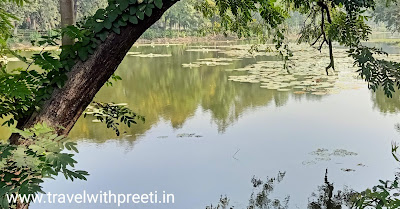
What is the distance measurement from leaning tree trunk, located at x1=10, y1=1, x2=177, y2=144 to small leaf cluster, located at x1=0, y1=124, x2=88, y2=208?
24 centimetres

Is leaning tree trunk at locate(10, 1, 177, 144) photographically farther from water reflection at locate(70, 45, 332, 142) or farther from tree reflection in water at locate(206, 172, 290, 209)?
water reflection at locate(70, 45, 332, 142)

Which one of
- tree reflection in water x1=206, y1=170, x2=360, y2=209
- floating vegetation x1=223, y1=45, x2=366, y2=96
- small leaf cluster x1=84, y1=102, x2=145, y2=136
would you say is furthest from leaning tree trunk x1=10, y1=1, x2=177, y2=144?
floating vegetation x1=223, y1=45, x2=366, y2=96

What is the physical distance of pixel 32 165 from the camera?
3.60ft

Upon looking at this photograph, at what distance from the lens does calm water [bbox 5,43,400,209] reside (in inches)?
200

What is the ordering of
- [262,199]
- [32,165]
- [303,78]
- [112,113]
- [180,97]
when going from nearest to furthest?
1. [32,165]
2. [112,113]
3. [262,199]
4. [180,97]
5. [303,78]

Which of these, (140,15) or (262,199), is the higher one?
(140,15)

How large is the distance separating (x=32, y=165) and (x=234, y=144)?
557 cm

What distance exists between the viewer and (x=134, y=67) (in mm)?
15617

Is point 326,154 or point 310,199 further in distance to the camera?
point 326,154

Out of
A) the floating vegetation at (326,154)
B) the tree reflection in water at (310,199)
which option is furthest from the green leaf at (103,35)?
the floating vegetation at (326,154)

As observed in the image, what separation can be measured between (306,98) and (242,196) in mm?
5334

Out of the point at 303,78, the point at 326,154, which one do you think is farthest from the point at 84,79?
the point at 303,78

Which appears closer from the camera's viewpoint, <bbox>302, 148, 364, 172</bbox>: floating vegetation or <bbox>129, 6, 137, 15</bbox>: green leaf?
<bbox>129, 6, 137, 15</bbox>: green leaf

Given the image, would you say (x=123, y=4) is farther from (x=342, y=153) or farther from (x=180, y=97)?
(x=180, y=97)
